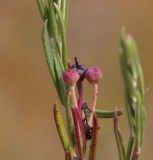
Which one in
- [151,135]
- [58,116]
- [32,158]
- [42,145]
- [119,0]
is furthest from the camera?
[119,0]

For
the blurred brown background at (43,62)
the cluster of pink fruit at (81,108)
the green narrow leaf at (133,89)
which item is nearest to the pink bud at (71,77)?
the cluster of pink fruit at (81,108)

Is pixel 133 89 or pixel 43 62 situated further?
pixel 43 62

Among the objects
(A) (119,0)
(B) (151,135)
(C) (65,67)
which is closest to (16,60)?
(A) (119,0)

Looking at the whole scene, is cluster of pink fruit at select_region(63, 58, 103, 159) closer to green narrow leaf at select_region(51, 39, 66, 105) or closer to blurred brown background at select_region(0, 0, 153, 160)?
green narrow leaf at select_region(51, 39, 66, 105)

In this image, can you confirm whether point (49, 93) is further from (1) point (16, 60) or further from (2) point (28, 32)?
(2) point (28, 32)

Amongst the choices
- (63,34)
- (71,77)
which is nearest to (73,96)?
(71,77)

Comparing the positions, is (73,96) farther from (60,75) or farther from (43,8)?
(43,8)
